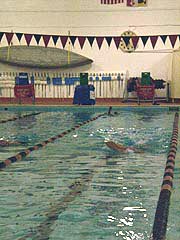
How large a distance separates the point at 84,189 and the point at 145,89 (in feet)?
31.4

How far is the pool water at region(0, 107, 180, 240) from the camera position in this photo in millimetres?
2451

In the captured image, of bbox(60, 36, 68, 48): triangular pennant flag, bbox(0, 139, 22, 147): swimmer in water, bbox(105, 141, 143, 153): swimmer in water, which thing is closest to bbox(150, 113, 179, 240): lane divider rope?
bbox(105, 141, 143, 153): swimmer in water

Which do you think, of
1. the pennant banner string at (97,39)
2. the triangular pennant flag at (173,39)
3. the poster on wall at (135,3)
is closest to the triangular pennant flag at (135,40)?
the pennant banner string at (97,39)

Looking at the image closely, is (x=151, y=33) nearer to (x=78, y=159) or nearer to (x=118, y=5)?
(x=118, y=5)

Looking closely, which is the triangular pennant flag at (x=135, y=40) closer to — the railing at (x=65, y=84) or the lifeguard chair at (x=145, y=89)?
the railing at (x=65, y=84)

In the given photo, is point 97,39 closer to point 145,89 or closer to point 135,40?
point 135,40

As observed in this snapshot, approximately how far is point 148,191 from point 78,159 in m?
1.49

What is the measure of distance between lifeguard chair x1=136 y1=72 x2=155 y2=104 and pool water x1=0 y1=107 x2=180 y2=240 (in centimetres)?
610

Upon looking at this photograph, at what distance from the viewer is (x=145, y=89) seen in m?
12.7

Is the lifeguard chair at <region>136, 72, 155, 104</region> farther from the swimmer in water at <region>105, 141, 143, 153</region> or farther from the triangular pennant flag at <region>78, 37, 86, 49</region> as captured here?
the swimmer in water at <region>105, 141, 143, 153</region>

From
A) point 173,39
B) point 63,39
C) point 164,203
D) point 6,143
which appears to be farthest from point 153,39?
point 164,203

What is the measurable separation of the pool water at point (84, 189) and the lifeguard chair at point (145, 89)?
6.10m

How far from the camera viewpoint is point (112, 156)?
15.9 ft

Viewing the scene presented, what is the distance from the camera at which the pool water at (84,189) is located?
8.04 feet
